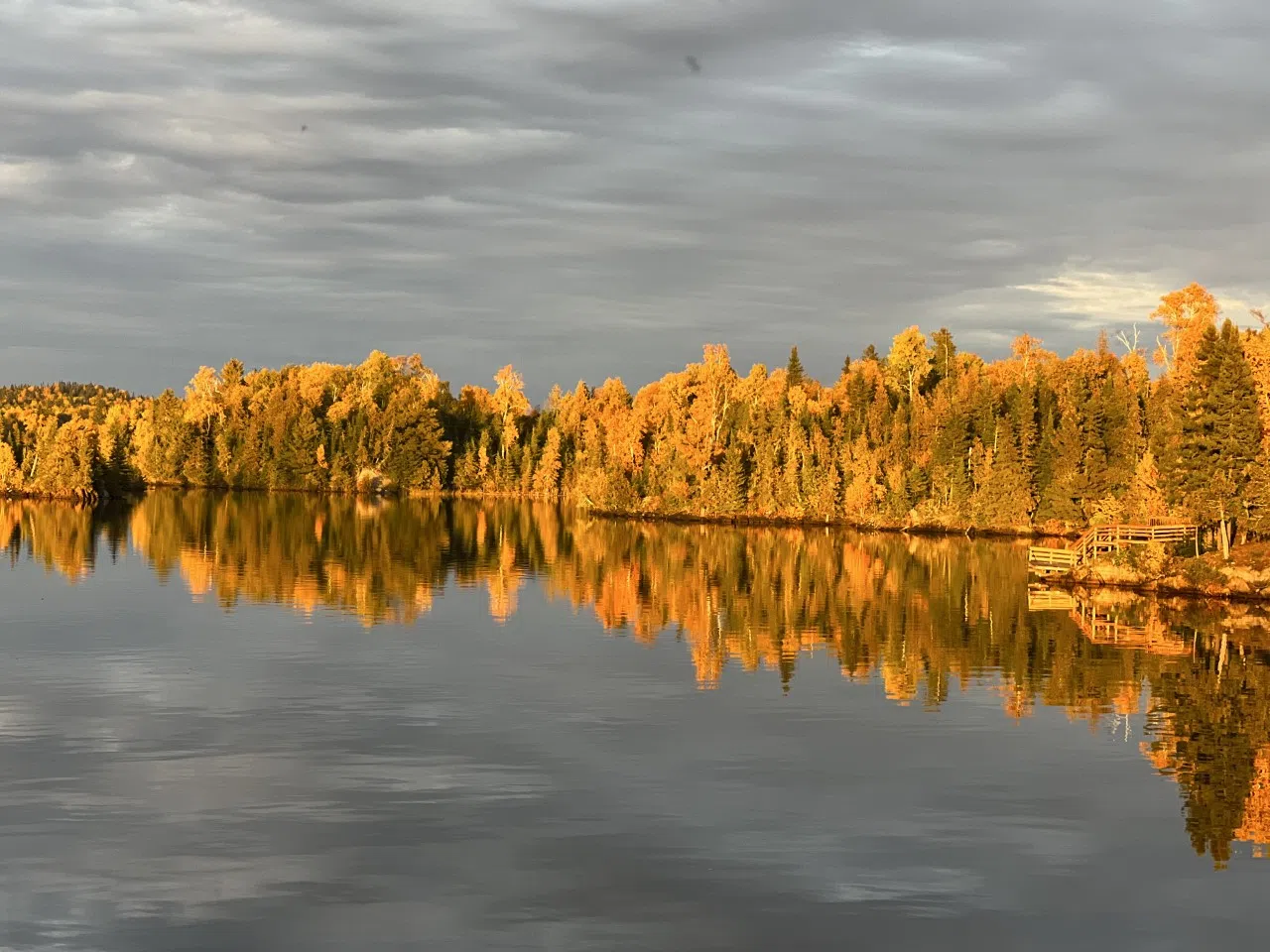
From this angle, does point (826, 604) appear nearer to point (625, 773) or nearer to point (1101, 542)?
point (1101, 542)

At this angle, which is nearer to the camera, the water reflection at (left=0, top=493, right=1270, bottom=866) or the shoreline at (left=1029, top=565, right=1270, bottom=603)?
the water reflection at (left=0, top=493, right=1270, bottom=866)

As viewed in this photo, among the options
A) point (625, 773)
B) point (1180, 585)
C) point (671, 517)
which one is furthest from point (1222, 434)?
point (671, 517)

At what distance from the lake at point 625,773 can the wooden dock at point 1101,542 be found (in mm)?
10103

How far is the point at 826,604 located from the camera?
61.4m

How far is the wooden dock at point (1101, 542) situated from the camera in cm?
7269

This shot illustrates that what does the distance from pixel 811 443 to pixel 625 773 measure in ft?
354

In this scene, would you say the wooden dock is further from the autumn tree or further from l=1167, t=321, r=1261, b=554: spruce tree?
the autumn tree

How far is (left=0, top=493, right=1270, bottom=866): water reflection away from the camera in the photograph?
121 feet

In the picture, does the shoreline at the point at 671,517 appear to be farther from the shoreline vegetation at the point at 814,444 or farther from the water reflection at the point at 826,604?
the water reflection at the point at 826,604

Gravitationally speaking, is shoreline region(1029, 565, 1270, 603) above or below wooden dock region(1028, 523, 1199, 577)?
below

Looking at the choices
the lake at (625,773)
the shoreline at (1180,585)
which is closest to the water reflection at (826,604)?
the lake at (625,773)


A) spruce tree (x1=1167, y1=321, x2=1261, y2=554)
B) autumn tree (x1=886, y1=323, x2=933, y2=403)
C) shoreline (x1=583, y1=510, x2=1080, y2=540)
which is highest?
autumn tree (x1=886, y1=323, x2=933, y2=403)

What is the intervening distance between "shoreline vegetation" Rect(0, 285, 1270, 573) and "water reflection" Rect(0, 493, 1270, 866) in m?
10.5

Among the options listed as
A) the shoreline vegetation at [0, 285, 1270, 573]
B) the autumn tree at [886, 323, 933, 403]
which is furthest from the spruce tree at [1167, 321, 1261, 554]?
the autumn tree at [886, 323, 933, 403]
